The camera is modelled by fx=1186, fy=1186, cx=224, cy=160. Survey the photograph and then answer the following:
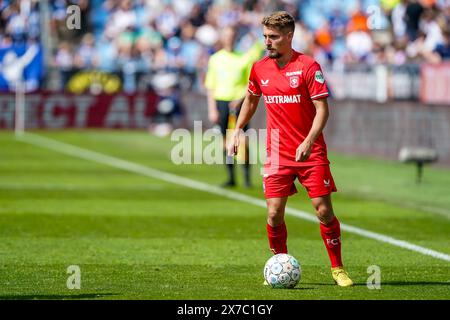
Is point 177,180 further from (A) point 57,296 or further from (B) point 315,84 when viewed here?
(A) point 57,296

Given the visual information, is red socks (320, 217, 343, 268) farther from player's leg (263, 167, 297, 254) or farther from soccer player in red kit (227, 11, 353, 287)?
player's leg (263, 167, 297, 254)

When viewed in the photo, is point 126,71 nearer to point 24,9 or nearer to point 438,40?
point 24,9

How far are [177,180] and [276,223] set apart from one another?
10111mm

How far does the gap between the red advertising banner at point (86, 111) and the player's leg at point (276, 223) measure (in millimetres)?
21934

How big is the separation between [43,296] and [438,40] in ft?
67.2

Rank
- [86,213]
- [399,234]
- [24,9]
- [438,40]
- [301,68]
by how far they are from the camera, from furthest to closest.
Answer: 1. [24,9]
2. [438,40]
3. [86,213]
4. [399,234]
5. [301,68]

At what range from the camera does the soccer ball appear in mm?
8898

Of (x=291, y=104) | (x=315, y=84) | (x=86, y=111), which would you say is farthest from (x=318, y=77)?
(x=86, y=111)

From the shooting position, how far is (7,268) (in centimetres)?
1003

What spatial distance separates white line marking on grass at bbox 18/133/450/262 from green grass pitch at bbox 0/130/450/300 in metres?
0.21

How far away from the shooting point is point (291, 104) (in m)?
9.30

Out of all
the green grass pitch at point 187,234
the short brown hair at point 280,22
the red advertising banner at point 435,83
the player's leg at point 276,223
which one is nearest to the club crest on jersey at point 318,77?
the short brown hair at point 280,22

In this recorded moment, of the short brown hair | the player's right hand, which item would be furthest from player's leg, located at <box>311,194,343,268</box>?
the short brown hair

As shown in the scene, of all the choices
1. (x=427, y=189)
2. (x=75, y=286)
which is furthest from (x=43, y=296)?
(x=427, y=189)
